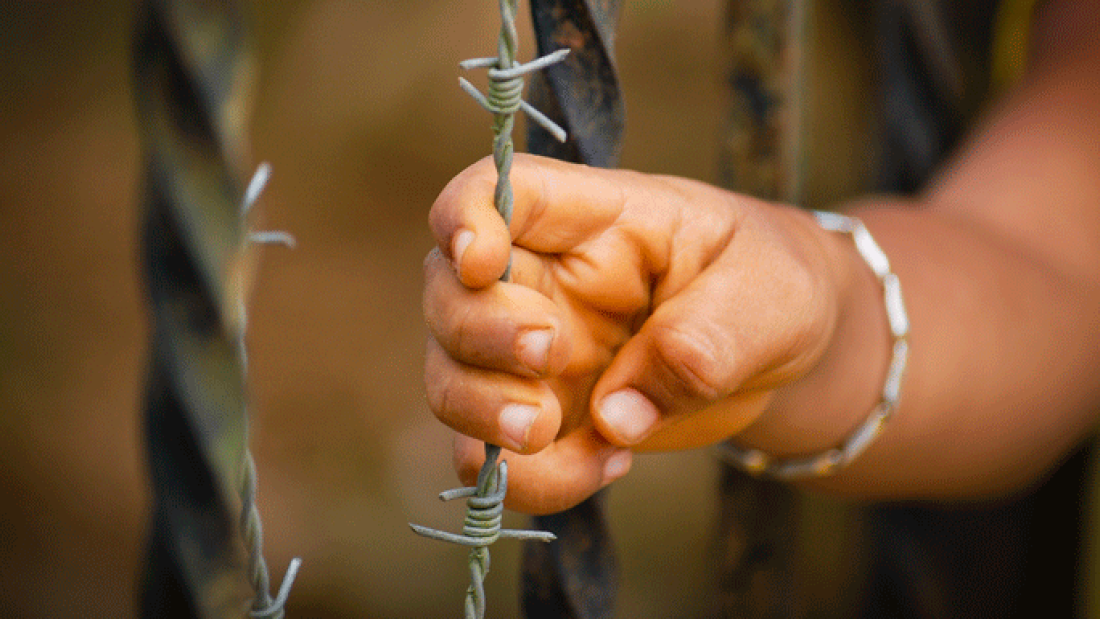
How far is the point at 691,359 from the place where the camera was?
0.35 metres

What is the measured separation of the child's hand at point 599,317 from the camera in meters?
0.31

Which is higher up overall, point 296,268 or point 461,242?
point 461,242

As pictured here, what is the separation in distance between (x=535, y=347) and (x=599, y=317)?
0.29 feet

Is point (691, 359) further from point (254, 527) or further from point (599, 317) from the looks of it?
point (254, 527)

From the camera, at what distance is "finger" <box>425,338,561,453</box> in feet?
1.03

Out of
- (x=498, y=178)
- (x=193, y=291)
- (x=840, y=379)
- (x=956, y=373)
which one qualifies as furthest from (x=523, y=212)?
(x=956, y=373)

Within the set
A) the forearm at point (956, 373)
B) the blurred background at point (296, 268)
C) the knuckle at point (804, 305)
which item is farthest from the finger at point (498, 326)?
the blurred background at point (296, 268)

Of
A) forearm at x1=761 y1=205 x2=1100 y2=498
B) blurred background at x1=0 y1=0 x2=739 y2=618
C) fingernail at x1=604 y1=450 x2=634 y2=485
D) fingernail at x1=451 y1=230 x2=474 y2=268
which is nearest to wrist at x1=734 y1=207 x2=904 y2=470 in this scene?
forearm at x1=761 y1=205 x2=1100 y2=498

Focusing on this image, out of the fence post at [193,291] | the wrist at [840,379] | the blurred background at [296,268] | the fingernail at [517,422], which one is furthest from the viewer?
the blurred background at [296,268]

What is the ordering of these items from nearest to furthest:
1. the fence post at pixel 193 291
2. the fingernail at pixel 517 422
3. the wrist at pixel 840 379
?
the fence post at pixel 193 291
the fingernail at pixel 517 422
the wrist at pixel 840 379

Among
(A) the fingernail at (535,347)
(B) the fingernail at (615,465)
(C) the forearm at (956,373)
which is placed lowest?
(C) the forearm at (956,373)

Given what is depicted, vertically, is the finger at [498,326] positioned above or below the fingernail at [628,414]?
above

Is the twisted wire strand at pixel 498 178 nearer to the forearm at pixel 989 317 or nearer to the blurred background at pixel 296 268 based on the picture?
the forearm at pixel 989 317

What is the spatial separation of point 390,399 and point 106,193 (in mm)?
382
